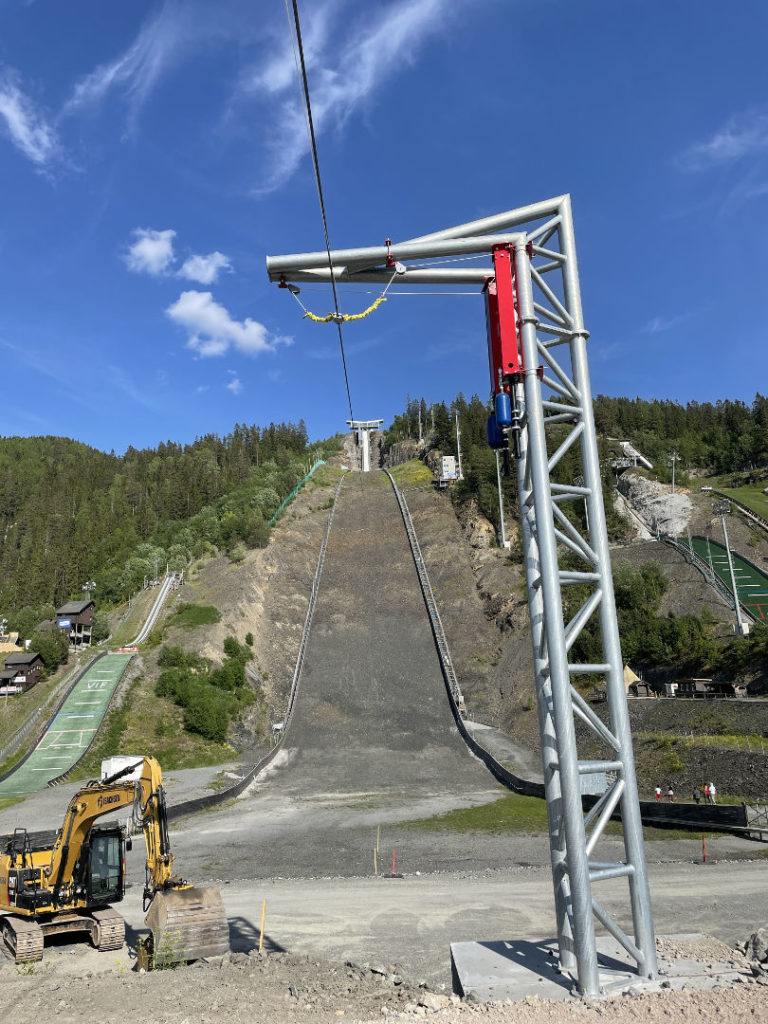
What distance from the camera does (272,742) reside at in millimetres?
39469

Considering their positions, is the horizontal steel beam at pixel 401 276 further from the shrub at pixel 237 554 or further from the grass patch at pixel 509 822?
the shrub at pixel 237 554

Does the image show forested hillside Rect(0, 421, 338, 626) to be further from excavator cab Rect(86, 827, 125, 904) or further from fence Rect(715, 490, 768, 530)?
fence Rect(715, 490, 768, 530)

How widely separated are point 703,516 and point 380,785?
58.7 meters

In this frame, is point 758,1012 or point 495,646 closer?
point 758,1012

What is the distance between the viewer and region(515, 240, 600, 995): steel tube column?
18.9ft

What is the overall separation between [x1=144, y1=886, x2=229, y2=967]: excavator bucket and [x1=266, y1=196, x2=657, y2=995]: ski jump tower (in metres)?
7.05

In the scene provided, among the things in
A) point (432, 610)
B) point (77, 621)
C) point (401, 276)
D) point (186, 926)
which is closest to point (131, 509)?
point (77, 621)

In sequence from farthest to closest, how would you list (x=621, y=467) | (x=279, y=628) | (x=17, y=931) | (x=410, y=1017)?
1. (x=621, y=467)
2. (x=279, y=628)
3. (x=17, y=931)
4. (x=410, y=1017)

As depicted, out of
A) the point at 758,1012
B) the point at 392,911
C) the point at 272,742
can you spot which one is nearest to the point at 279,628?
the point at 272,742

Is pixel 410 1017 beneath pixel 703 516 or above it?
beneath

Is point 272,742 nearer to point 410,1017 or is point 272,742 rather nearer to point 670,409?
point 410,1017

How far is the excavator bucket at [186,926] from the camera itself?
10750 mm

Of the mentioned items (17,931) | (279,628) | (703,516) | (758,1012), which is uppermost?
(703,516)

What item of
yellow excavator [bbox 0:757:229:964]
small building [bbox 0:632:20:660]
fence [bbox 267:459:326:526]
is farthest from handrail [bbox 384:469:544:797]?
small building [bbox 0:632:20:660]
